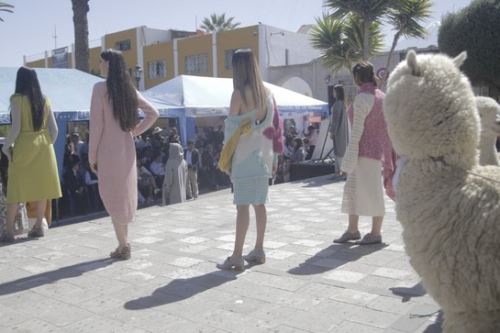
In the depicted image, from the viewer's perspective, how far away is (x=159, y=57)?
3981cm

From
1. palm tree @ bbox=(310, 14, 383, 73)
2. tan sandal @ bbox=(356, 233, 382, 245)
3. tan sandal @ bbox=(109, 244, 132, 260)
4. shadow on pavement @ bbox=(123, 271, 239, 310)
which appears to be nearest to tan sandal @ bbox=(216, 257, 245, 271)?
shadow on pavement @ bbox=(123, 271, 239, 310)

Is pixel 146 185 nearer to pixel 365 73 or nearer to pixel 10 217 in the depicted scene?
pixel 10 217

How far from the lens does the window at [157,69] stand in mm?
39812

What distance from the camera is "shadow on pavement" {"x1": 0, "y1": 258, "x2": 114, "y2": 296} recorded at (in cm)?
412

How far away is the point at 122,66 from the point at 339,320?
2.92 m

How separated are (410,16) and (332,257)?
45.3ft

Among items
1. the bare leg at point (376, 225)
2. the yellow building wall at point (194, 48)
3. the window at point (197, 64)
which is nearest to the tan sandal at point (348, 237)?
the bare leg at point (376, 225)

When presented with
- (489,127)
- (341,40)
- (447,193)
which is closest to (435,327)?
(489,127)

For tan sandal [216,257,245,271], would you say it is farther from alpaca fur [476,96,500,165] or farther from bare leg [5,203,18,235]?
bare leg [5,203,18,235]

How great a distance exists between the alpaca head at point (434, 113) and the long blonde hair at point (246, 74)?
7.30 feet

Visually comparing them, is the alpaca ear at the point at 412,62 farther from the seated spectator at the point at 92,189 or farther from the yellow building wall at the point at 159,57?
the yellow building wall at the point at 159,57

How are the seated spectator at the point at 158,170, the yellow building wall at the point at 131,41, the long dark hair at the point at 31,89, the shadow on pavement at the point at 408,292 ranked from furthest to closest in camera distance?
1. the yellow building wall at the point at 131,41
2. the seated spectator at the point at 158,170
3. the long dark hair at the point at 31,89
4. the shadow on pavement at the point at 408,292

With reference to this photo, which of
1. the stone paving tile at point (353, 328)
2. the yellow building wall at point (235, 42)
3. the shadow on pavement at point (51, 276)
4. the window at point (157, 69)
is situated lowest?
the shadow on pavement at point (51, 276)

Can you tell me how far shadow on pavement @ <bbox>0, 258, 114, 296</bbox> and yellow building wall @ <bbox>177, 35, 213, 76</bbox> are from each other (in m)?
33.1
